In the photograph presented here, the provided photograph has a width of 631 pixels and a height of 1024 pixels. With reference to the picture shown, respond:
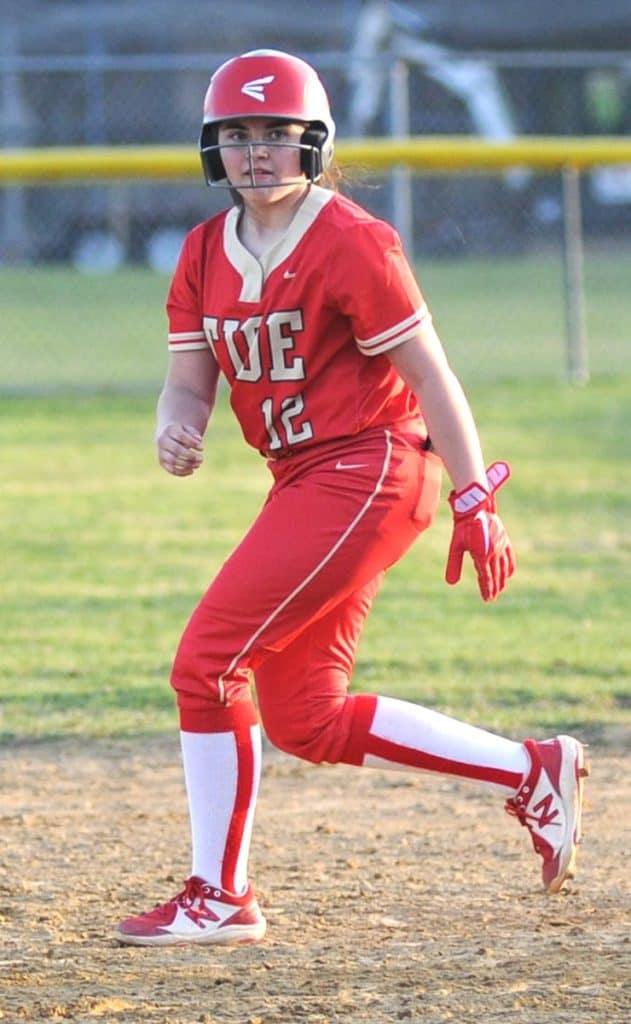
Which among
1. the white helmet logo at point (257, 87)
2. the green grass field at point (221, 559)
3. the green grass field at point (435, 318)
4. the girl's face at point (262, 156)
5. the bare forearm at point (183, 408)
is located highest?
the white helmet logo at point (257, 87)

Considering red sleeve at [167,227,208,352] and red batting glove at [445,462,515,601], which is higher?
red sleeve at [167,227,208,352]

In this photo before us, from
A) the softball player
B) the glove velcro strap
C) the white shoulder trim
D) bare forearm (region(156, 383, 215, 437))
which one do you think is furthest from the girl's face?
the glove velcro strap

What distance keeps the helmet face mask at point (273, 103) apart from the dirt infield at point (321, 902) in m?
1.56

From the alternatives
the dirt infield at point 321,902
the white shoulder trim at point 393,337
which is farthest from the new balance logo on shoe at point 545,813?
the white shoulder trim at point 393,337

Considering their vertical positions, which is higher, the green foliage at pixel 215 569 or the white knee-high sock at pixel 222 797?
the white knee-high sock at pixel 222 797

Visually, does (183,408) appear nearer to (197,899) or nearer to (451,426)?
(451,426)

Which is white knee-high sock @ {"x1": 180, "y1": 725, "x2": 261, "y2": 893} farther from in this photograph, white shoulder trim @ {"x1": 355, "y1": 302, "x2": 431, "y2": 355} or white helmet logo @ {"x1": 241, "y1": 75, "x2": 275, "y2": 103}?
white helmet logo @ {"x1": 241, "y1": 75, "x2": 275, "y2": 103}

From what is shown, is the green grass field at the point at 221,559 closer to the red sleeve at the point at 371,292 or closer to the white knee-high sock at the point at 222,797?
the white knee-high sock at the point at 222,797

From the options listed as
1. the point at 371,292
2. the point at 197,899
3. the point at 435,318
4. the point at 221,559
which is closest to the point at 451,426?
the point at 371,292

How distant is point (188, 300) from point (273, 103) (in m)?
0.45

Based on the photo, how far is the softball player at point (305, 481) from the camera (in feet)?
11.5

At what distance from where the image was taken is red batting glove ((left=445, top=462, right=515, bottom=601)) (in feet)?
11.5

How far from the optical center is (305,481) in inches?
141

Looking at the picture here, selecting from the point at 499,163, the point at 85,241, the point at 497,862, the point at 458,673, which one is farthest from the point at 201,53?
the point at 497,862
